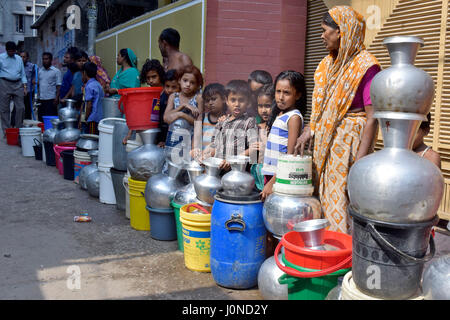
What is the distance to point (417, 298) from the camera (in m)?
2.00

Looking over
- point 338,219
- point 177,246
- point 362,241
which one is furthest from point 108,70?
point 362,241

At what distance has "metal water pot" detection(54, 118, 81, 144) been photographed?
7.68m

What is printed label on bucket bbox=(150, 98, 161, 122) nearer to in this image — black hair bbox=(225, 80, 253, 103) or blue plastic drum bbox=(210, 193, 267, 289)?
black hair bbox=(225, 80, 253, 103)

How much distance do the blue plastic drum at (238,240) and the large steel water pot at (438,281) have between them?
4.84 feet

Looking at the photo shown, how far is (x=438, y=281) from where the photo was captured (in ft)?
5.97

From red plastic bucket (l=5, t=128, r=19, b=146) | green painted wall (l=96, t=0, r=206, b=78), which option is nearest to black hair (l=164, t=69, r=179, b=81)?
green painted wall (l=96, t=0, r=206, b=78)

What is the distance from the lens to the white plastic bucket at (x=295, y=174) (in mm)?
2938

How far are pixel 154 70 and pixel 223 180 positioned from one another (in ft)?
8.82

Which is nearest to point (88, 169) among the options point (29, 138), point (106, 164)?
point (106, 164)

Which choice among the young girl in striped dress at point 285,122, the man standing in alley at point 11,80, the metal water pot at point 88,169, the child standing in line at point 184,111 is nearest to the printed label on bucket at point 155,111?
the child standing in line at point 184,111

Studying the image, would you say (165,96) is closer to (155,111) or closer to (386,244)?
(155,111)

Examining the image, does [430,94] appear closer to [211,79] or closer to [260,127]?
[260,127]

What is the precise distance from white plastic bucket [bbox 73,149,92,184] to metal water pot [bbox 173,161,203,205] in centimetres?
313

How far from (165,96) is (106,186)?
1594 mm
